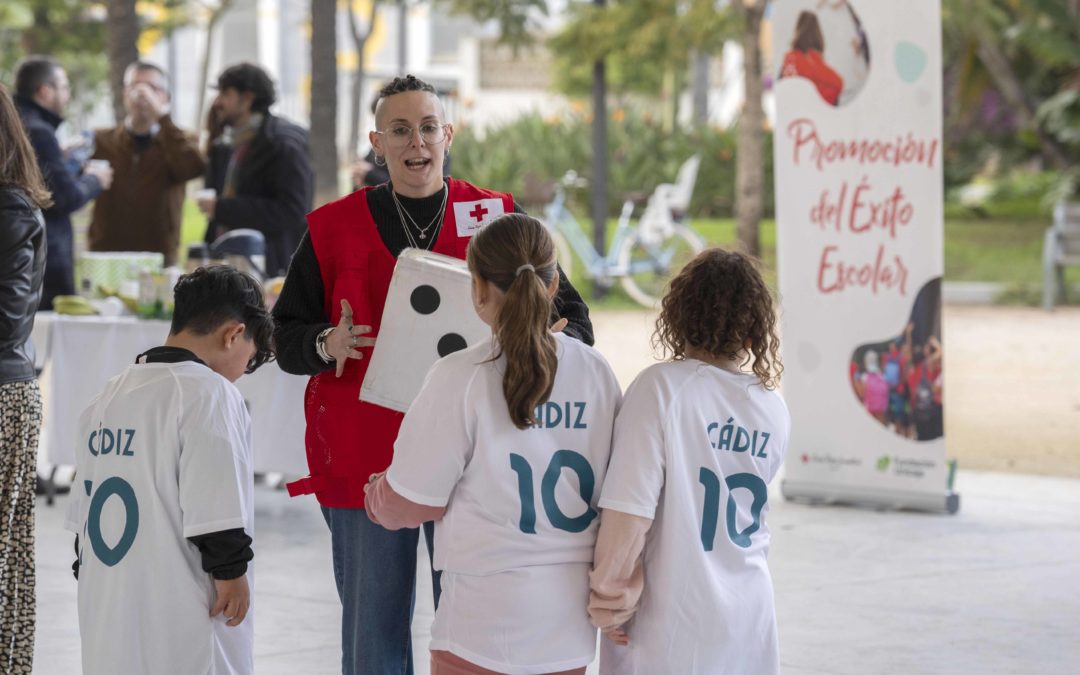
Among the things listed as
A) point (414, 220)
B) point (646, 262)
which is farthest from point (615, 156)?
point (414, 220)

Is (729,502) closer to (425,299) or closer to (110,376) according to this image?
(425,299)

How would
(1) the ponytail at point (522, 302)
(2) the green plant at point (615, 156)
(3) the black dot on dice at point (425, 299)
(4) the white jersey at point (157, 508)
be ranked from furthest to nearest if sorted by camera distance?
(2) the green plant at point (615, 156), (3) the black dot on dice at point (425, 299), (4) the white jersey at point (157, 508), (1) the ponytail at point (522, 302)

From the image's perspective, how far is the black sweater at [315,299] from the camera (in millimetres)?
3012

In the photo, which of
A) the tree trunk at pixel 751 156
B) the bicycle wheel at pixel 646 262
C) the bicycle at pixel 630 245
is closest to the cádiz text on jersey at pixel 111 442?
the bicycle wheel at pixel 646 262

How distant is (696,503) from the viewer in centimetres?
262

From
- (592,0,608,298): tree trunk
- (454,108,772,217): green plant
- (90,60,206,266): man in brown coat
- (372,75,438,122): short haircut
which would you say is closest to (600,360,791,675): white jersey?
(372,75,438,122): short haircut

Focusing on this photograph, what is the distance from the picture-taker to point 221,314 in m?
2.95

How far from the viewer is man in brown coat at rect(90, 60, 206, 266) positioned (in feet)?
24.3

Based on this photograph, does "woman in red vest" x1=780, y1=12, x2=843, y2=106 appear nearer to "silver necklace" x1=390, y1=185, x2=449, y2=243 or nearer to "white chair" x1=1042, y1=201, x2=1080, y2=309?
"silver necklace" x1=390, y1=185, x2=449, y2=243

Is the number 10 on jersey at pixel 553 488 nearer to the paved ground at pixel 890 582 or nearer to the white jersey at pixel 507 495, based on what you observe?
the white jersey at pixel 507 495

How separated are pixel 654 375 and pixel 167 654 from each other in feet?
3.56

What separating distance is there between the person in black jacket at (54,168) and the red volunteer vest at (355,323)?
3.92 metres

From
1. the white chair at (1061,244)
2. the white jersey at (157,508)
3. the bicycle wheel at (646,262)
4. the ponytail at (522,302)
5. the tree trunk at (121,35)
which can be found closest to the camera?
the ponytail at (522,302)

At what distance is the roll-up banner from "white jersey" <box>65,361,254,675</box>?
159 inches
